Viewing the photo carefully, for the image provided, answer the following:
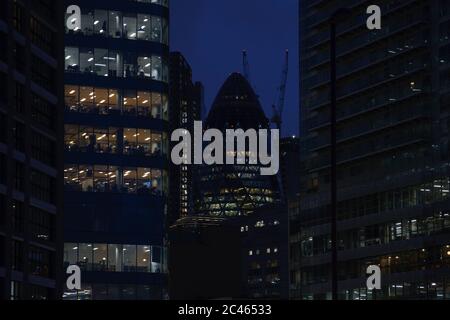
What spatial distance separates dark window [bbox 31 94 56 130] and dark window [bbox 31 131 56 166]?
1.27 meters

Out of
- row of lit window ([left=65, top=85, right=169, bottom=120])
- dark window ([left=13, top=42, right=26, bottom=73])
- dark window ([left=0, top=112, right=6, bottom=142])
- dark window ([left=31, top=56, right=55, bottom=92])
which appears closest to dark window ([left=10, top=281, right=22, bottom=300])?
dark window ([left=0, top=112, right=6, bottom=142])

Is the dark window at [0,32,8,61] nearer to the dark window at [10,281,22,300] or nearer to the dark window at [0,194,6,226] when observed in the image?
the dark window at [0,194,6,226]

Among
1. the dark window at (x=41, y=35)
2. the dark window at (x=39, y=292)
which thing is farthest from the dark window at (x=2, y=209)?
the dark window at (x=41, y=35)

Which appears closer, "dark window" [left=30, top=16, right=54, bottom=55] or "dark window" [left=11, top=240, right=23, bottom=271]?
"dark window" [left=11, top=240, right=23, bottom=271]

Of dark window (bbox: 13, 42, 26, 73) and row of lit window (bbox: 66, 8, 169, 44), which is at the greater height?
row of lit window (bbox: 66, 8, 169, 44)

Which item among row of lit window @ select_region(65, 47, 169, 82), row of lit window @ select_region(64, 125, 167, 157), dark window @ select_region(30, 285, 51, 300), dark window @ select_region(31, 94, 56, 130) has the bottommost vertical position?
dark window @ select_region(30, 285, 51, 300)

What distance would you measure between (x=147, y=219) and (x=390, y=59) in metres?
54.3

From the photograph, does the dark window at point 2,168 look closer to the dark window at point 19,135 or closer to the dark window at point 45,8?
the dark window at point 19,135

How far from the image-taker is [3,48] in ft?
340

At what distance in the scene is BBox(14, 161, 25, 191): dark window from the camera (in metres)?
106

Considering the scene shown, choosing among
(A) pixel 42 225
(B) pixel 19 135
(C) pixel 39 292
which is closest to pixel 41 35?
(B) pixel 19 135

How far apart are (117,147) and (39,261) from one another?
41.5m

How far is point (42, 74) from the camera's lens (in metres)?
114
